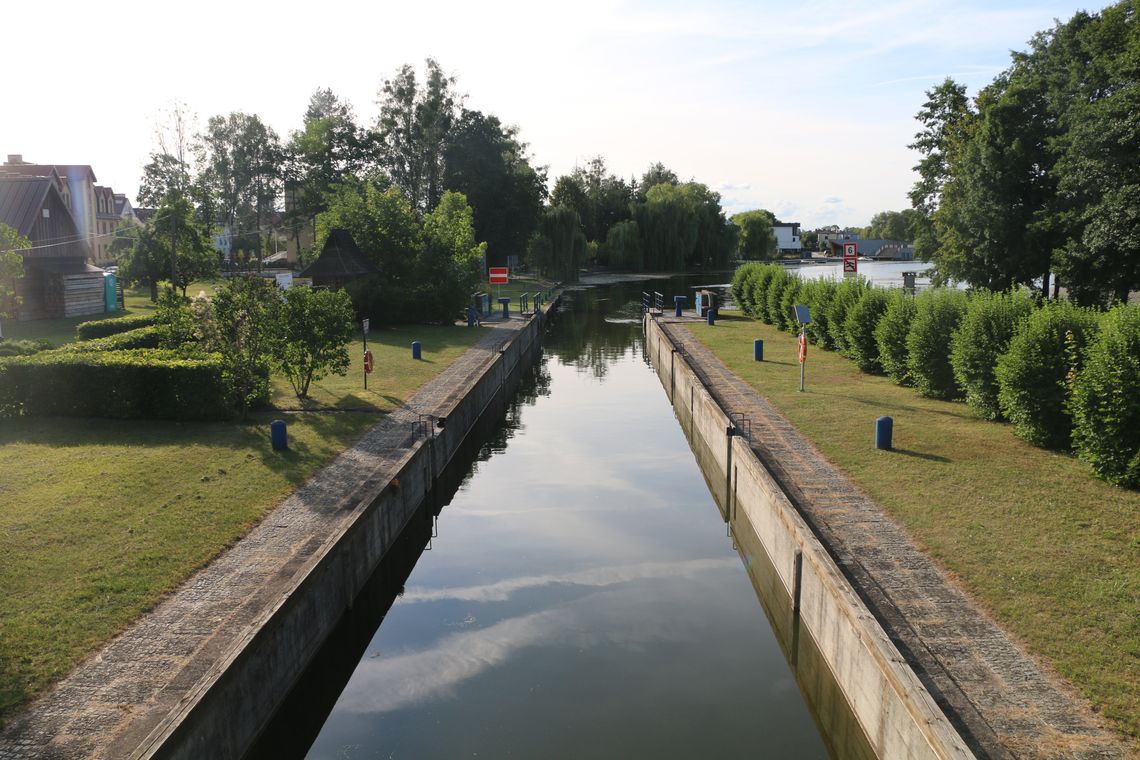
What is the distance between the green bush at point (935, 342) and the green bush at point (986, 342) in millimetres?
1823

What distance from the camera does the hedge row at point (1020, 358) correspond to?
14.5m

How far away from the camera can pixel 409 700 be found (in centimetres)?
1148

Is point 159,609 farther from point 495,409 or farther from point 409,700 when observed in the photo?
point 495,409

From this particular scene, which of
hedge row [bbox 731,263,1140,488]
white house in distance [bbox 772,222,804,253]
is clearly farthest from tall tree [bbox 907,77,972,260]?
white house in distance [bbox 772,222,804,253]

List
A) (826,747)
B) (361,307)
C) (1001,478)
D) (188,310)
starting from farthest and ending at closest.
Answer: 1. (361,307)
2. (188,310)
3. (1001,478)
4. (826,747)

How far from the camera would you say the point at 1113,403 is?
46.9 feet

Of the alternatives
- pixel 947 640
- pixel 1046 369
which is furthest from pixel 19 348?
pixel 1046 369

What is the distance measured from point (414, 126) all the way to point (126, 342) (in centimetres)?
5038

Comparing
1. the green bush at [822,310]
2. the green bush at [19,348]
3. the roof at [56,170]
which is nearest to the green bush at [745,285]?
the green bush at [822,310]

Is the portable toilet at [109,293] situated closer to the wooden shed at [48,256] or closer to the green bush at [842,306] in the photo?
the wooden shed at [48,256]

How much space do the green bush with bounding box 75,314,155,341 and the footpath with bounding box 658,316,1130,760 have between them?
24.2 m

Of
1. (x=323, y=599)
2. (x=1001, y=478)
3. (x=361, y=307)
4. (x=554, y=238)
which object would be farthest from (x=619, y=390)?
(x=554, y=238)

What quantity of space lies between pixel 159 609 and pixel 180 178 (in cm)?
5688

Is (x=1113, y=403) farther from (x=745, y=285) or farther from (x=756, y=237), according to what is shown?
(x=756, y=237)
